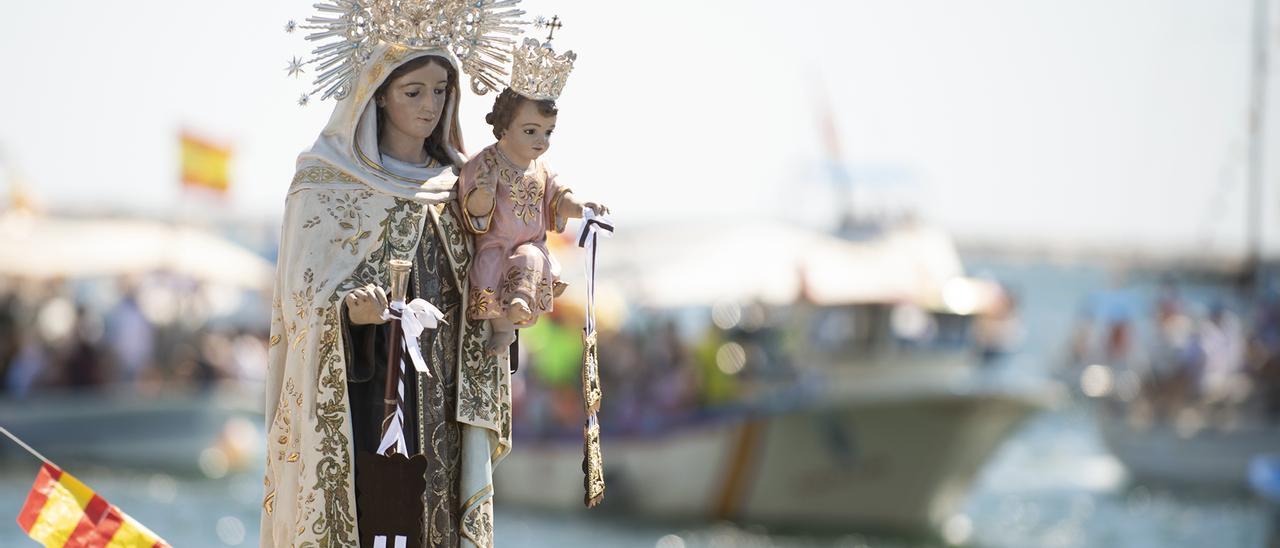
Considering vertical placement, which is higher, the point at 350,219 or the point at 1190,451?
the point at 350,219

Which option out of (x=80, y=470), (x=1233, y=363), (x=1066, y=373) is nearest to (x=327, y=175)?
(x=80, y=470)

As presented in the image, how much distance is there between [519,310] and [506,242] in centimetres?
22

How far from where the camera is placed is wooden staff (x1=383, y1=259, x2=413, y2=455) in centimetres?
546

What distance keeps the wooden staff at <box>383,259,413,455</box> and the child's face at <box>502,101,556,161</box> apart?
18.1 inches

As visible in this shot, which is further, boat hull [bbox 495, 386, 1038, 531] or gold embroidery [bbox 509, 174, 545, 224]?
boat hull [bbox 495, 386, 1038, 531]

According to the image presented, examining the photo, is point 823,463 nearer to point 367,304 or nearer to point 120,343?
point 120,343

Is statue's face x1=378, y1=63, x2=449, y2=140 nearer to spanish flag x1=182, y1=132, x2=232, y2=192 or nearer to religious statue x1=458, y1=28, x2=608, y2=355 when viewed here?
religious statue x1=458, y1=28, x2=608, y2=355

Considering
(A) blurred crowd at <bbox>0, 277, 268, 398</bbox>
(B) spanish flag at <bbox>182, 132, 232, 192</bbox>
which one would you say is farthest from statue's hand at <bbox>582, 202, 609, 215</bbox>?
(B) spanish flag at <bbox>182, 132, 232, 192</bbox>

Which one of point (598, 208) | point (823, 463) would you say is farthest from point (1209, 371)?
point (598, 208)

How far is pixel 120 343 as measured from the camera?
82.9ft

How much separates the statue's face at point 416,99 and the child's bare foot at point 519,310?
0.58 m

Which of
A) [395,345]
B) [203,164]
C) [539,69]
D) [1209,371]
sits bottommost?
[395,345]

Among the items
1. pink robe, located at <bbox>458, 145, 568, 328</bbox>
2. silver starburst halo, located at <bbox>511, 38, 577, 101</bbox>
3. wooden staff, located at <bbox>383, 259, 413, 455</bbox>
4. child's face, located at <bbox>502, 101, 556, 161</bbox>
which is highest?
silver starburst halo, located at <bbox>511, 38, 577, 101</bbox>

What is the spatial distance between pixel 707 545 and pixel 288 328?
16384mm
